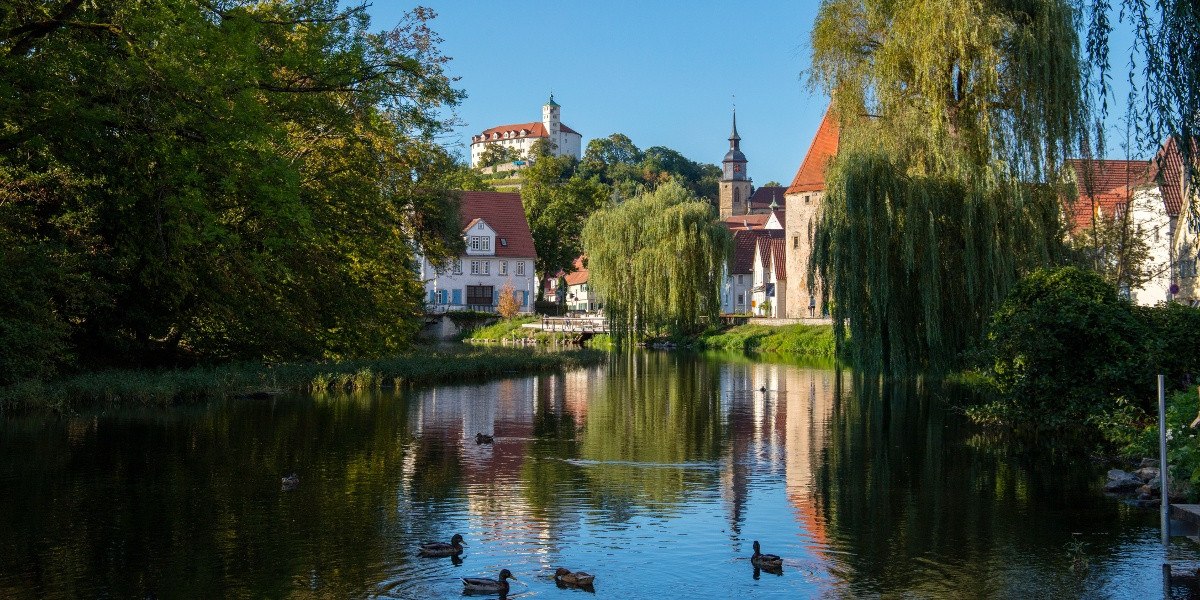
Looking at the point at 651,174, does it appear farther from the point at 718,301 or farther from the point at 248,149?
the point at 248,149

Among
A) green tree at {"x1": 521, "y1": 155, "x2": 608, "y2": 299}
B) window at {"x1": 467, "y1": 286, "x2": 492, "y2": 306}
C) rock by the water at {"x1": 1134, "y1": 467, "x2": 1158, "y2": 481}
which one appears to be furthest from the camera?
green tree at {"x1": 521, "y1": 155, "x2": 608, "y2": 299}

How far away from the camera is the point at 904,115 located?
83.4ft

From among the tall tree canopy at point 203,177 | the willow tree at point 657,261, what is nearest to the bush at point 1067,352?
the tall tree canopy at point 203,177

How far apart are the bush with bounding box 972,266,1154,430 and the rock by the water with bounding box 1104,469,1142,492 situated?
10.8 ft

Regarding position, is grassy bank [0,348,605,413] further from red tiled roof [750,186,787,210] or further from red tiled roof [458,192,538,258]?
red tiled roof [750,186,787,210]

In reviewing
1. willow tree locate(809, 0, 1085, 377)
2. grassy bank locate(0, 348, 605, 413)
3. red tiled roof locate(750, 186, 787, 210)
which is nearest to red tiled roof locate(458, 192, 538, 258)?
grassy bank locate(0, 348, 605, 413)

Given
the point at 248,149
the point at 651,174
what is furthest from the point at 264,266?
the point at 651,174

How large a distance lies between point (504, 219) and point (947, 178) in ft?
221

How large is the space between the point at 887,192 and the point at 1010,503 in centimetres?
1164

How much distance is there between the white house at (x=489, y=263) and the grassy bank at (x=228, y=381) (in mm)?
48550

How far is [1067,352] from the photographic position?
19266mm

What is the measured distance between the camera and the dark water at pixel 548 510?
34.1ft

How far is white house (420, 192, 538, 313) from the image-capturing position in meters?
88.4

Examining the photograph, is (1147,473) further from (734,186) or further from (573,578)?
(734,186)
